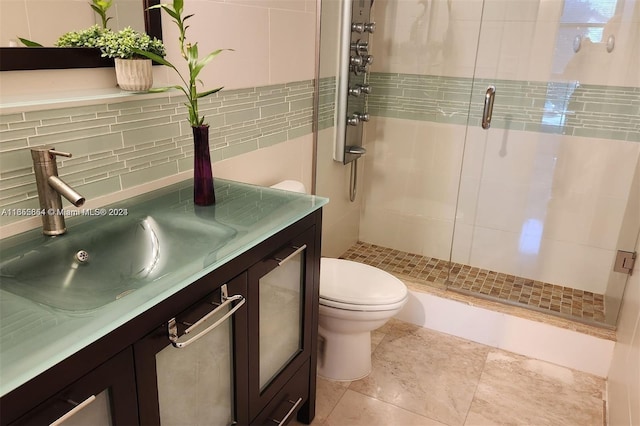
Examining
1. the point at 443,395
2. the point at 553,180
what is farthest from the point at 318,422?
the point at 553,180

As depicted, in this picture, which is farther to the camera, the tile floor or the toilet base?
the toilet base

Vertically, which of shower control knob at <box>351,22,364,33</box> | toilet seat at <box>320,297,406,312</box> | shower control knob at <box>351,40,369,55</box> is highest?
shower control knob at <box>351,22,364,33</box>

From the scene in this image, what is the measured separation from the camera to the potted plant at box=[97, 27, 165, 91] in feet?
4.39

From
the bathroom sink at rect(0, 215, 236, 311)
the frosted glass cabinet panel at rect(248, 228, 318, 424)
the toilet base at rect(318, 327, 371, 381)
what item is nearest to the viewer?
the bathroom sink at rect(0, 215, 236, 311)

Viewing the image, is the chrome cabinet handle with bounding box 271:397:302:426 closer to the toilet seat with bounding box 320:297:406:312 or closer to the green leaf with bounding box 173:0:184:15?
the toilet seat with bounding box 320:297:406:312

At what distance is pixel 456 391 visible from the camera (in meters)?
2.11

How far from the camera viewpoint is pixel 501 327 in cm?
241

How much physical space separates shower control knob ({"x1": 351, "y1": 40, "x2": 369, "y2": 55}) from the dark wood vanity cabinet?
134cm

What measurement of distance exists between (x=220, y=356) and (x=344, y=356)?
0.91 meters

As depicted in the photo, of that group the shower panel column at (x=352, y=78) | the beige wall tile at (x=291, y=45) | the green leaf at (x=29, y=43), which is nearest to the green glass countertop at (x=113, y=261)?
the green leaf at (x=29, y=43)

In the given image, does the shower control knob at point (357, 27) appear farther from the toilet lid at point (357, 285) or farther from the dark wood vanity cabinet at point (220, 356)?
the dark wood vanity cabinet at point (220, 356)

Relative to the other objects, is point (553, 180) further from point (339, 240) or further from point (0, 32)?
point (0, 32)

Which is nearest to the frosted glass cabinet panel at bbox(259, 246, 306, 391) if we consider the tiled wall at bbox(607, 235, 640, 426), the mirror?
the mirror

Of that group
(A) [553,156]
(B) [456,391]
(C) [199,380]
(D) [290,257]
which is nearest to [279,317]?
(D) [290,257]
